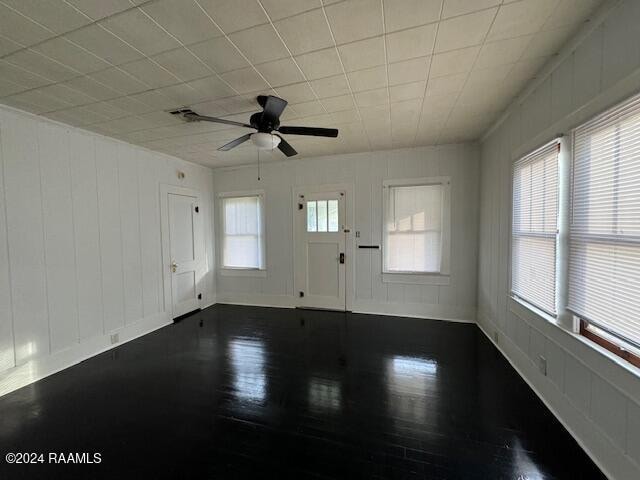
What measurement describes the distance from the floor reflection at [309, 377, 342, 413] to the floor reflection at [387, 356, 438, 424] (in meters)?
0.43

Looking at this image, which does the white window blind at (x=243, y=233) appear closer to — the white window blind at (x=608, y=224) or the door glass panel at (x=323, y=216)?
the door glass panel at (x=323, y=216)

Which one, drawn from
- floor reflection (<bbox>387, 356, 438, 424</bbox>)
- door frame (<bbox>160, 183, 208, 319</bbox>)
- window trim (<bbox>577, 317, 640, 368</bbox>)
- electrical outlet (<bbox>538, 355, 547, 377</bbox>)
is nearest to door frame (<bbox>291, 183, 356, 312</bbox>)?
floor reflection (<bbox>387, 356, 438, 424</bbox>)

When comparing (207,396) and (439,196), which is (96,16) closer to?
(207,396)

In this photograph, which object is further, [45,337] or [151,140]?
[151,140]

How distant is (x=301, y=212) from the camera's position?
4742 mm

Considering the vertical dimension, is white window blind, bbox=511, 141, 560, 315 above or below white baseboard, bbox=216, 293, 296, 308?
above

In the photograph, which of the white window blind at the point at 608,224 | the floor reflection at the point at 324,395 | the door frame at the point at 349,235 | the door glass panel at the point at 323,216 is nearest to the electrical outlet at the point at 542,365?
the white window blind at the point at 608,224

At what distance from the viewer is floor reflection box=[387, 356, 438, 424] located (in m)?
2.05

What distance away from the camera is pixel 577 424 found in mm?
1746

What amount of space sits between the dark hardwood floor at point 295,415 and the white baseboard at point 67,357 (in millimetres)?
125

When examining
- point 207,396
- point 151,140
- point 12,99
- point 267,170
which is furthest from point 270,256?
point 12,99

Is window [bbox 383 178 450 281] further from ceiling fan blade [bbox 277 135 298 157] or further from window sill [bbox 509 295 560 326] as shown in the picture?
ceiling fan blade [bbox 277 135 298 157]

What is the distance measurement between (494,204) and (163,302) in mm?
4835

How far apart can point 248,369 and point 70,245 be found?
2.41 meters
